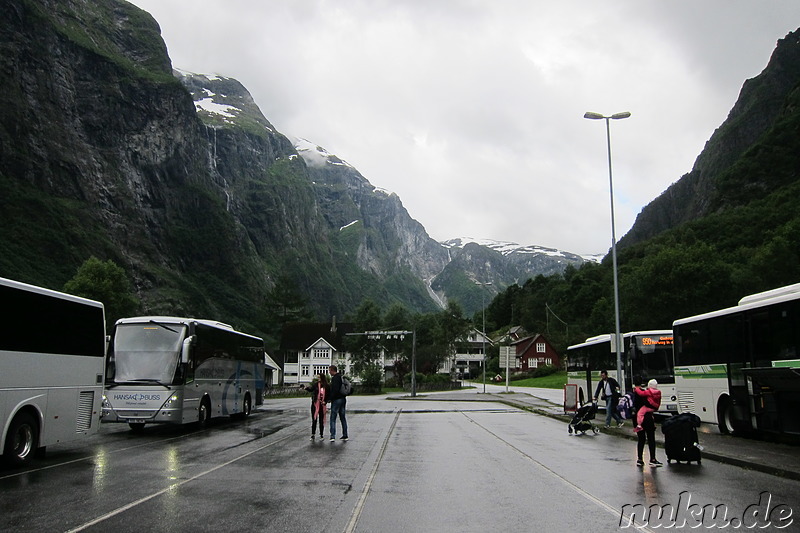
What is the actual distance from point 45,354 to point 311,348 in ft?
328

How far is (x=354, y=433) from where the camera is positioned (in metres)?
19.9

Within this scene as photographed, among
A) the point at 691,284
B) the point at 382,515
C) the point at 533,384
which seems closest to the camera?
the point at 382,515

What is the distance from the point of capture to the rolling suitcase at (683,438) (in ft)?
42.2

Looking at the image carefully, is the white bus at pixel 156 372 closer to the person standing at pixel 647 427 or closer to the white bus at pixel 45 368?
the white bus at pixel 45 368

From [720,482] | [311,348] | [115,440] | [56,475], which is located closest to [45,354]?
[56,475]

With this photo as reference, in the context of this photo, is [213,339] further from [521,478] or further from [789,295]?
[789,295]

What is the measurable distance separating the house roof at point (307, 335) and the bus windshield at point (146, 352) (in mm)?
93370

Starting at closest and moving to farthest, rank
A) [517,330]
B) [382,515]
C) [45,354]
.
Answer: [382,515]
[45,354]
[517,330]

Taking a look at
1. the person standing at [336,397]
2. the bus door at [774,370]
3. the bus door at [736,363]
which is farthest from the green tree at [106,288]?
the bus door at [774,370]

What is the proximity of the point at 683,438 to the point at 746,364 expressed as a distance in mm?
4696

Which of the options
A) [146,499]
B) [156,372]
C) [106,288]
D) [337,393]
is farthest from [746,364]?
[106,288]

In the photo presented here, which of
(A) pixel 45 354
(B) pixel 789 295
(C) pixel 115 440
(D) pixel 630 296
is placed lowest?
(C) pixel 115 440

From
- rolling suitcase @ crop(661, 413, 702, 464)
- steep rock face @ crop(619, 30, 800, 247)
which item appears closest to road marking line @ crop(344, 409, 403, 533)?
rolling suitcase @ crop(661, 413, 702, 464)

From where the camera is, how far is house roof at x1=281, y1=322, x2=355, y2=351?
11481 centimetres
